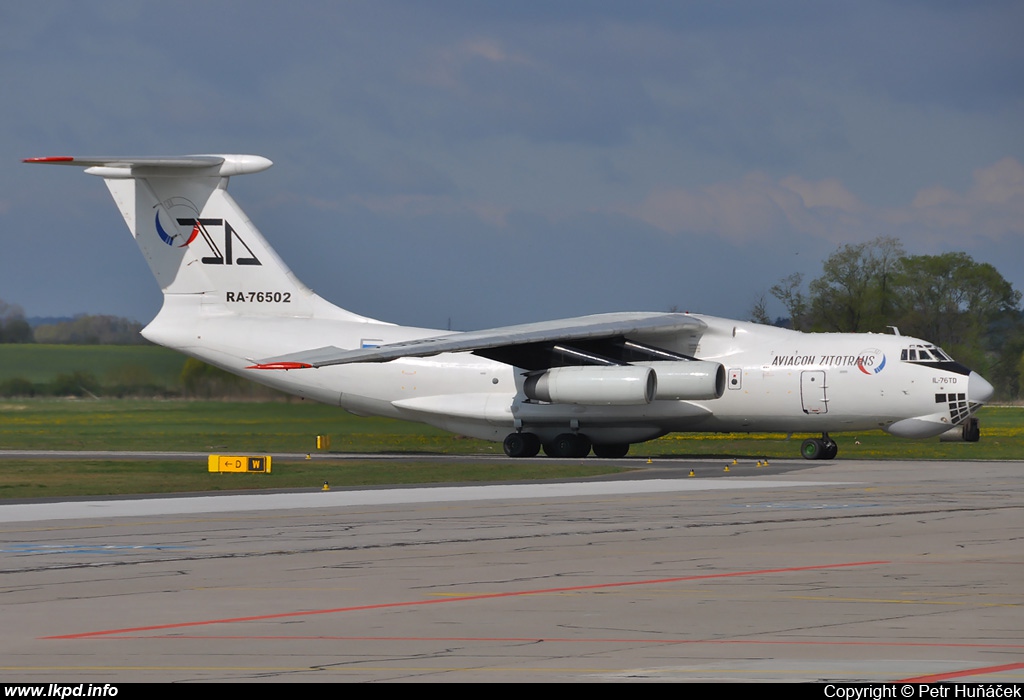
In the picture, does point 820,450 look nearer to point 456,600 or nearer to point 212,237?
point 212,237

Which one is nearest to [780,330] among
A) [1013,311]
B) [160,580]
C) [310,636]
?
[160,580]

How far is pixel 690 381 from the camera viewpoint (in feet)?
105

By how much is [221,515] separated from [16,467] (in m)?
11.5

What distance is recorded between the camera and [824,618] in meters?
9.64

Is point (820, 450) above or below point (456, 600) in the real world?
above

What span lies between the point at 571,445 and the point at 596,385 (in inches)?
124

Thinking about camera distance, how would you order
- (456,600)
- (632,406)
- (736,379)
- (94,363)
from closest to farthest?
(456,600) → (736,379) → (632,406) → (94,363)

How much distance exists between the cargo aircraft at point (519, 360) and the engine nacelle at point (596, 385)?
0.13 ft

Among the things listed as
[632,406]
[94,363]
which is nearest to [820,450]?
[632,406]

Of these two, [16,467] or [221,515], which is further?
[16,467]

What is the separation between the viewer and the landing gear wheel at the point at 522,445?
35250 mm

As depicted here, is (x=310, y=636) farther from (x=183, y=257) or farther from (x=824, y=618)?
(x=183, y=257)

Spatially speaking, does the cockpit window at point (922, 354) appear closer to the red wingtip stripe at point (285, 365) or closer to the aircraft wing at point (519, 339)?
the aircraft wing at point (519, 339)

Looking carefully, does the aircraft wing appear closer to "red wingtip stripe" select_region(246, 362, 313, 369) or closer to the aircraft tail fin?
"red wingtip stripe" select_region(246, 362, 313, 369)
